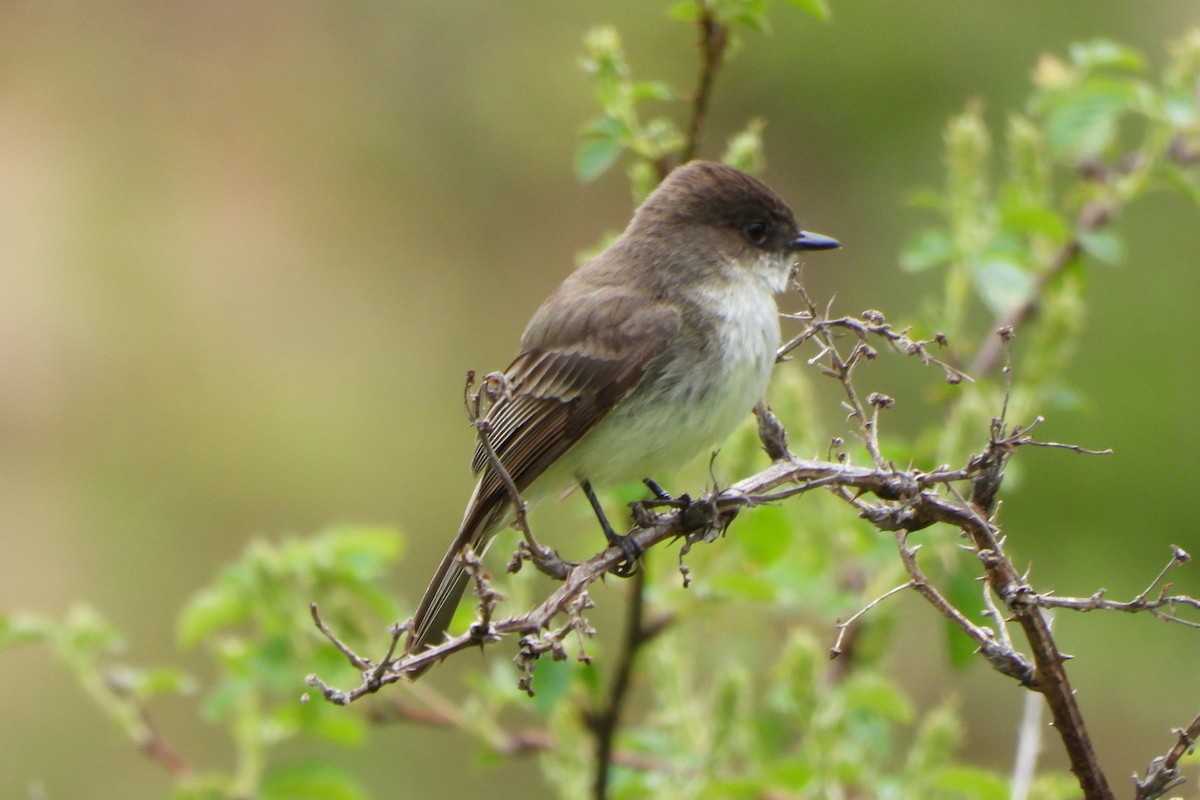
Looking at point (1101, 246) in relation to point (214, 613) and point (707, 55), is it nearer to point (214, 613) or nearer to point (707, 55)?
point (707, 55)

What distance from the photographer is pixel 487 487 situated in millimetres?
3076

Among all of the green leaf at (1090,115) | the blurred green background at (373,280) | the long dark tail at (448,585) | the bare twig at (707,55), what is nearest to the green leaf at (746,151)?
the bare twig at (707,55)

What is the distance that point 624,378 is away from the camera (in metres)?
3.30

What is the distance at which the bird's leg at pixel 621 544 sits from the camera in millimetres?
2518

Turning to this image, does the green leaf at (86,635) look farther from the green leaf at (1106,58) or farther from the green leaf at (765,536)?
the green leaf at (1106,58)

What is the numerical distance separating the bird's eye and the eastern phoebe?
0.44 feet

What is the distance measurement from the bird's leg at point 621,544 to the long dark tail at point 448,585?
0.21 m

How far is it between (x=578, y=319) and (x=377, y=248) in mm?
5681

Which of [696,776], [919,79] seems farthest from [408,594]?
[696,776]

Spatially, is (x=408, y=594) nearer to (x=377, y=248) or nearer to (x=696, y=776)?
(x=377, y=248)

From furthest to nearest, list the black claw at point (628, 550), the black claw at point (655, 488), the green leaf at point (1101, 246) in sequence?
the black claw at point (655, 488), the green leaf at point (1101, 246), the black claw at point (628, 550)

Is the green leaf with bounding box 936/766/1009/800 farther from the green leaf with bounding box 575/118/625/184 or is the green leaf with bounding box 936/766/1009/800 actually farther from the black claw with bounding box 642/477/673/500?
the green leaf with bounding box 575/118/625/184

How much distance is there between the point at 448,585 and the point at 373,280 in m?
6.03

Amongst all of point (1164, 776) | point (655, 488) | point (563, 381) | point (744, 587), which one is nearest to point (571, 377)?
point (563, 381)
